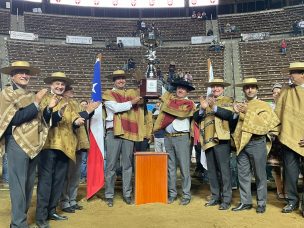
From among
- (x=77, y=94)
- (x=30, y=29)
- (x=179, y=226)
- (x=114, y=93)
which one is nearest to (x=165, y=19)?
(x=30, y=29)

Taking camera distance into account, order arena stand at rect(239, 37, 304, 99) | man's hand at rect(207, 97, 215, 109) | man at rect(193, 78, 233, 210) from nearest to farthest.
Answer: man at rect(193, 78, 233, 210), man's hand at rect(207, 97, 215, 109), arena stand at rect(239, 37, 304, 99)

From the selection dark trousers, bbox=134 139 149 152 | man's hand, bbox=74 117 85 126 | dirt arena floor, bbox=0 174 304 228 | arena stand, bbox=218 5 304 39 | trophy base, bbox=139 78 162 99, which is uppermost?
arena stand, bbox=218 5 304 39

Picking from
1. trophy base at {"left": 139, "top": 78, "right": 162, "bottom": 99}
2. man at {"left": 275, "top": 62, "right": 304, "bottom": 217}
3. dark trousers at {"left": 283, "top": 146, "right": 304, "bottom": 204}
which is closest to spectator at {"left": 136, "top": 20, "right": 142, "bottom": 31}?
trophy base at {"left": 139, "top": 78, "right": 162, "bottom": 99}

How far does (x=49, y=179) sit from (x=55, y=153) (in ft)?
0.99

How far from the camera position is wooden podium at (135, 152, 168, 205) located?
17.2ft

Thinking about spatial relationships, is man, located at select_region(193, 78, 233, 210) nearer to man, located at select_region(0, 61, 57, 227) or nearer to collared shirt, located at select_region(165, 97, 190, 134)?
collared shirt, located at select_region(165, 97, 190, 134)

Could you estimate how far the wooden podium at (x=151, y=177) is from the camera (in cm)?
524

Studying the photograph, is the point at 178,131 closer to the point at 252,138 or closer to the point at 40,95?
the point at 252,138

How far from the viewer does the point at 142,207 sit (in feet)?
16.6

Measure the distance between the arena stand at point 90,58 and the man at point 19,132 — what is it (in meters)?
15.7

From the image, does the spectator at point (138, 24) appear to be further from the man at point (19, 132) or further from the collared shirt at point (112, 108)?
the man at point (19, 132)

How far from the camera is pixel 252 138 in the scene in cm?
486

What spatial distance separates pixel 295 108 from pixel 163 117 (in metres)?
1.85

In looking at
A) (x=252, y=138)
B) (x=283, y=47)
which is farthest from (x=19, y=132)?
(x=283, y=47)
